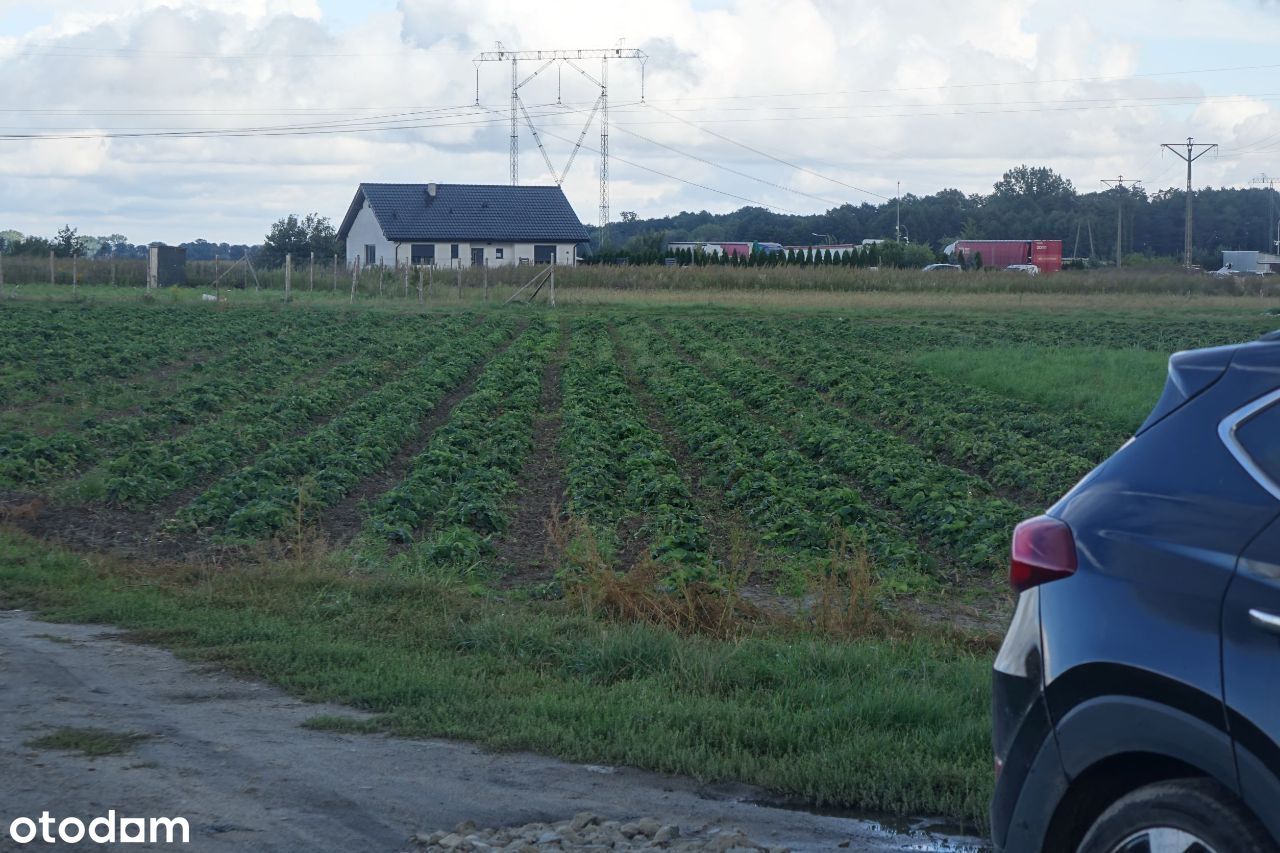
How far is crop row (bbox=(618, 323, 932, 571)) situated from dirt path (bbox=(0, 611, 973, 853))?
5.69m

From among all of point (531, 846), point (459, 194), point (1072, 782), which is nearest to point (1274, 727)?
point (1072, 782)

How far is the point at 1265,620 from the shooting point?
323 centimetres

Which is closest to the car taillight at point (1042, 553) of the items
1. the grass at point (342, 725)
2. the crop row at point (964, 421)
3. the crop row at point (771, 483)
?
the grass at point (342, 725)

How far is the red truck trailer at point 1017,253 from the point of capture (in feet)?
310

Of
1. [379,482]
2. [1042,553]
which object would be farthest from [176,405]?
[1042,553]

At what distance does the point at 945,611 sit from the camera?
32.6ft

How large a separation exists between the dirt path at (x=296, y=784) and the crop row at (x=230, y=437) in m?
7.33

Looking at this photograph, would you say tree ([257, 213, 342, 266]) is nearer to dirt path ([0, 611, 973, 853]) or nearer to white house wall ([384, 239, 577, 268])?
white house wall ([384, 239, 577, 268])

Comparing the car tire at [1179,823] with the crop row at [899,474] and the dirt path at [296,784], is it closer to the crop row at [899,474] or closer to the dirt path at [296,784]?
the dirt path at [296,784]

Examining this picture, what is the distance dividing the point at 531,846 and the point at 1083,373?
76.0 feet

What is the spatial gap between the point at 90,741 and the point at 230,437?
11980 millimetres

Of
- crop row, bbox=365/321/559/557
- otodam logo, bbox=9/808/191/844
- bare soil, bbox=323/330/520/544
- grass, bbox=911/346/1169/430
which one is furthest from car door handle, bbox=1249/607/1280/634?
grass, bbox=911/346/1169/430

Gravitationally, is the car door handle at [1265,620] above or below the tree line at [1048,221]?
below

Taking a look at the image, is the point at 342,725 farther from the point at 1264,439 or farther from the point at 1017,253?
the point at 1017,253
